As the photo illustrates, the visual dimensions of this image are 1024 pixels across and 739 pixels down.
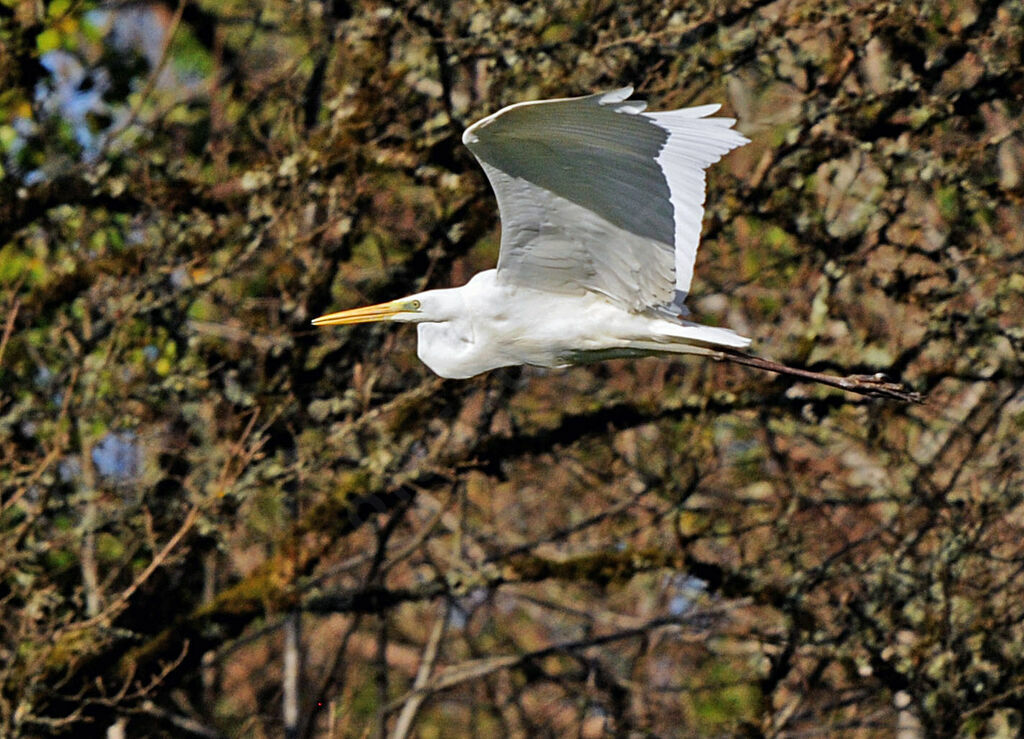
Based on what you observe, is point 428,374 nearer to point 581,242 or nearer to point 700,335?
point 581,242

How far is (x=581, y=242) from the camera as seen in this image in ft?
15.5

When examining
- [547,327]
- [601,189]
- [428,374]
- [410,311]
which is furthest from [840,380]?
[428,374]

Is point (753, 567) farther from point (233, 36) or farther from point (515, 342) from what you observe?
point (233, 36)

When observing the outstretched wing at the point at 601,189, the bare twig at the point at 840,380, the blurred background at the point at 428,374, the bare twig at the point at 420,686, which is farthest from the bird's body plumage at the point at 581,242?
the bare twig at the point at 420,686

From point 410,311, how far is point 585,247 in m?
0.85

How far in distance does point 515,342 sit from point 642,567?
1656 millimetres

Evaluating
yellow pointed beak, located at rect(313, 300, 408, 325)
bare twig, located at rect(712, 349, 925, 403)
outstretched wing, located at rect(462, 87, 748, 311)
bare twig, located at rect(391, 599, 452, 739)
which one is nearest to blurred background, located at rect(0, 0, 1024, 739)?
bare twig, located at rect(391, 599, 452, 739)

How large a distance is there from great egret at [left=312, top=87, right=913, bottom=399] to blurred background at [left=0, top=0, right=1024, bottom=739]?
71 cm

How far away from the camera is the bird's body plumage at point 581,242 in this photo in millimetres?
4121

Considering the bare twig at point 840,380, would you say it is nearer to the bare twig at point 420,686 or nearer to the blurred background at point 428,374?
the blurred background at point 428,374

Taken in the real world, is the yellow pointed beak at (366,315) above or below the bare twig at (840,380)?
above

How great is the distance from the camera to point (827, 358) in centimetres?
594

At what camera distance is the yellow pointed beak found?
5371 millimetres

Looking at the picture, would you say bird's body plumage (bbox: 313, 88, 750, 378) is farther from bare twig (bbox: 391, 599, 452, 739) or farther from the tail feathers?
bare twig (bbox: 391, 599, 452, 739)
